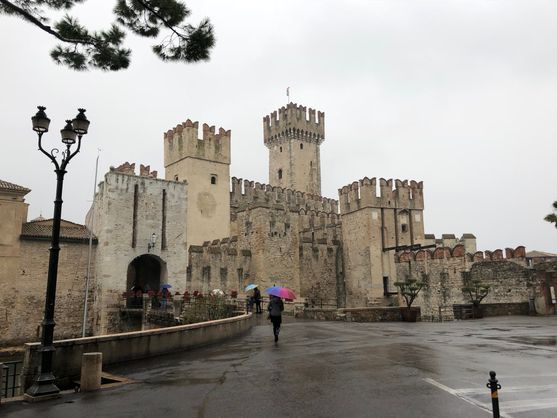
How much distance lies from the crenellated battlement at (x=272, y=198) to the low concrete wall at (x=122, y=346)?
28094 millimetres

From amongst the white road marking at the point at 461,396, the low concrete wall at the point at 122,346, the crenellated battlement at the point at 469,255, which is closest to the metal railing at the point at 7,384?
the low concrete wall at the point at 122,346

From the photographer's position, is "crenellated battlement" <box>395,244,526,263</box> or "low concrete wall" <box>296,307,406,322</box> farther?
"crenellated battlement" <box>395,244,526,263</box>

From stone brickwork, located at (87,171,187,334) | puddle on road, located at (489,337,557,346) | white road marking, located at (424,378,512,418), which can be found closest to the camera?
white road marking, located at (424,378,512,418)

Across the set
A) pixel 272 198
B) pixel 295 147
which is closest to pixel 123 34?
pixel 272 198

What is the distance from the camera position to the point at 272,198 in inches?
1997

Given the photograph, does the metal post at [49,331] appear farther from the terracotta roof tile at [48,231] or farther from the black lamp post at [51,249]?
the terracotta roof tile at [48,231]

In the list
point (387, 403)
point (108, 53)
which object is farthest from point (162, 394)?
point (108, 53)

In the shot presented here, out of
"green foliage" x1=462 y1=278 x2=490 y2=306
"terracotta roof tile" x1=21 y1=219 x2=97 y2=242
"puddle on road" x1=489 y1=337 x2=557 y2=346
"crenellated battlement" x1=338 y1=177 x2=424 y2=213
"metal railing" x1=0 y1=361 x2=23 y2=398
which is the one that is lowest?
"metal railing" x1=0 y1=361 x2=23 y2=398

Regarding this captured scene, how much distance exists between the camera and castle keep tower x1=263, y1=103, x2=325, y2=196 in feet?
210

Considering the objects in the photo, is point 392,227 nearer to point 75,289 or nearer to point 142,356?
point 75,289

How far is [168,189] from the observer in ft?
98.5

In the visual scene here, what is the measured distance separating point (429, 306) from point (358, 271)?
326 inches

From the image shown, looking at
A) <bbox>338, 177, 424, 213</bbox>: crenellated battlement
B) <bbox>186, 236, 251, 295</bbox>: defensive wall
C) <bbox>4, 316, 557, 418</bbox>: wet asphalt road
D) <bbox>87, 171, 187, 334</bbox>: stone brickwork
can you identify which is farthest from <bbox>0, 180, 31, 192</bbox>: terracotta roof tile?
<bbox>338, 177, 424, 213</bbox>: crenellated battlement

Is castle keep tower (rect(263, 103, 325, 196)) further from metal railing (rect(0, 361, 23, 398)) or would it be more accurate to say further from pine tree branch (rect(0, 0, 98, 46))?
pine tree branch (rect(0, 0, 98, 46))
